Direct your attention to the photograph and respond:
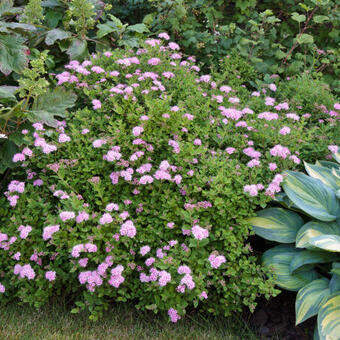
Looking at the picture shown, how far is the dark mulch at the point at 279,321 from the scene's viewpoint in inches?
85.3

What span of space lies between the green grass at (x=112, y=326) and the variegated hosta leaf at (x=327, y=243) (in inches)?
26.2

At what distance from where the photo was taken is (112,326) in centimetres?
209

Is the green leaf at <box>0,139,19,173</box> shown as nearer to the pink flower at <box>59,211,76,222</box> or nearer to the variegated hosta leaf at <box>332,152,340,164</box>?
the pink flower at <box>59,211,76,222</box>

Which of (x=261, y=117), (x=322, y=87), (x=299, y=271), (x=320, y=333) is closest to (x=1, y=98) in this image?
(x=261, y=117)

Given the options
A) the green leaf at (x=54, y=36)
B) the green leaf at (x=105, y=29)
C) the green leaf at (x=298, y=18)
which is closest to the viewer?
the green leaf at (x=54, y=36)

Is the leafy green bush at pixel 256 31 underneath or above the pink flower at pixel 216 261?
above

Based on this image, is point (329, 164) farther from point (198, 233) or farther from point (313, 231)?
point (198, 233)

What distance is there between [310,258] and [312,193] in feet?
1.32

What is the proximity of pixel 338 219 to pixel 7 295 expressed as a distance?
6.68ft

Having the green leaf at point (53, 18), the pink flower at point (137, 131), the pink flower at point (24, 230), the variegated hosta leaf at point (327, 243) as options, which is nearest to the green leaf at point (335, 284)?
the variegated hosta leaf at point (327, 243)

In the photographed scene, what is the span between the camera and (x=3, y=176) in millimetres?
2773

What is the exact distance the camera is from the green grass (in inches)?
79.2

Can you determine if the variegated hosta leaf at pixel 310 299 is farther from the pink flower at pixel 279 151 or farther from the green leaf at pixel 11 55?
the green leaf at pixel 11 55

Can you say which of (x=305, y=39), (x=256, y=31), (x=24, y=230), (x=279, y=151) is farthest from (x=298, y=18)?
(x=24, y=230)
